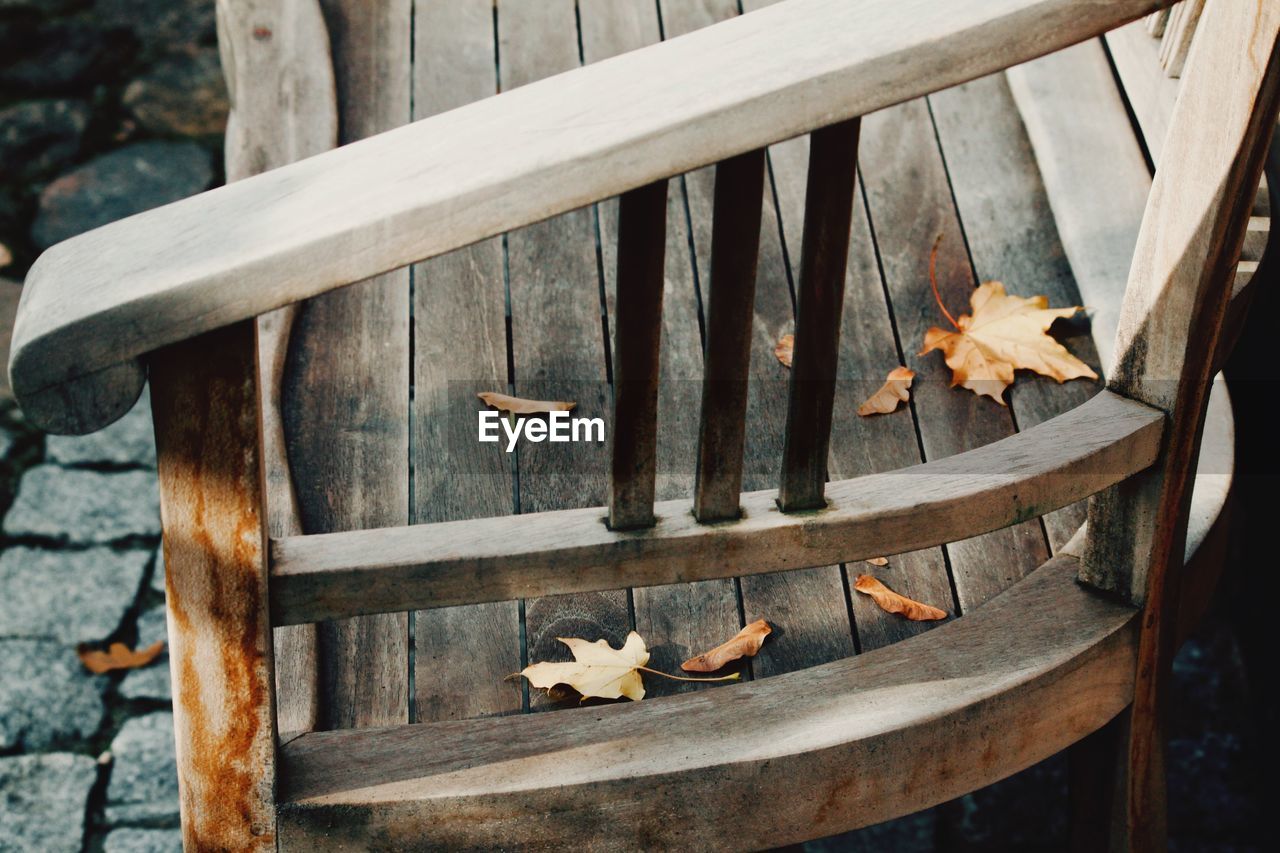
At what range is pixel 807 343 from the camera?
0.92 m

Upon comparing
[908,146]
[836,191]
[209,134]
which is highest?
[209,134]

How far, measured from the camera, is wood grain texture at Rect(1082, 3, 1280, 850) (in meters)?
0.94

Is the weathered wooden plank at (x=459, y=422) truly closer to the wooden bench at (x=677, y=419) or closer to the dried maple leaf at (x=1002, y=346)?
the wooden bench at (x=677, y=419)

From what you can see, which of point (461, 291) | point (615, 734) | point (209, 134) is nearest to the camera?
point (615, 734)

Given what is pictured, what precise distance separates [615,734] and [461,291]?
2.10ft

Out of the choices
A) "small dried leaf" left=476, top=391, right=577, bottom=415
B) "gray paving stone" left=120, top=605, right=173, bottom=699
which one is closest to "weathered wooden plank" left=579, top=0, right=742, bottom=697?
"small dried leaf" left=476, top=391, right=577, bottom=415

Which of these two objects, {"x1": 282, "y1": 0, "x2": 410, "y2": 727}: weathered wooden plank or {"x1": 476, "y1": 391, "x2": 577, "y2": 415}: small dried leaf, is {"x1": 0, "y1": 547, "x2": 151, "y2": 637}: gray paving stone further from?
{"x1": 476, "y1": 391, "x2": 577, "y2": 415}: small dried leaf

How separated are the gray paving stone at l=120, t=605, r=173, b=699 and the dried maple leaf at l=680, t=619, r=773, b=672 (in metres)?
1.33

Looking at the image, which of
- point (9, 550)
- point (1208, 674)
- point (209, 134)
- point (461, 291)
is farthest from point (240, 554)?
point (209, 134)

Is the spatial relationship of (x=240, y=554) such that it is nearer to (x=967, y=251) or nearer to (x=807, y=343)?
(x=807, y=343)

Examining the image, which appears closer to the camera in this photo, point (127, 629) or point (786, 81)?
point (786, 81)

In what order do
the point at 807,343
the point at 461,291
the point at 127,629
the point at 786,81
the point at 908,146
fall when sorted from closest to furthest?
the point at 786,81
the point at 807,343
the point at 461,291
the point at 908,146
the point at 127,629

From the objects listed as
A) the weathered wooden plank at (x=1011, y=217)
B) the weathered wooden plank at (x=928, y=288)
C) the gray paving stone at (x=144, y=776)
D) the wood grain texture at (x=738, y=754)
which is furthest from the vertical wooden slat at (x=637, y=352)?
the gray paving stone at (x=144, y=776)

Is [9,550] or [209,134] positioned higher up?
[209,134]
